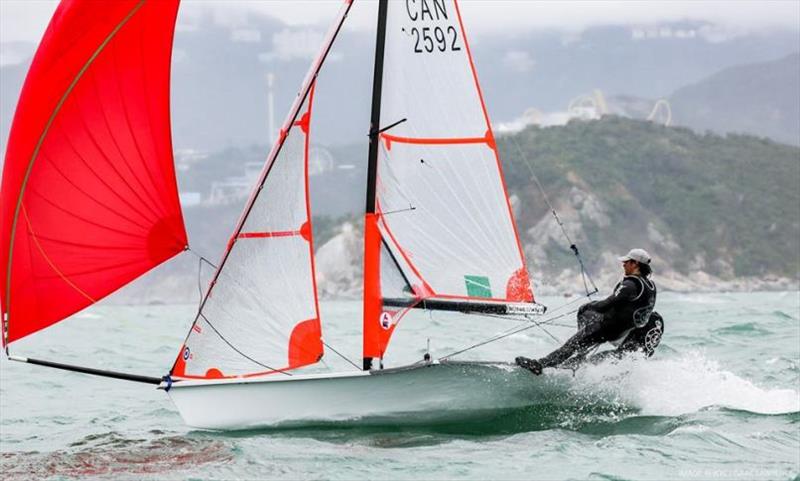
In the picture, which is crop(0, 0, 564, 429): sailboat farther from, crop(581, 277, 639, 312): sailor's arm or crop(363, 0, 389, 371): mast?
crop(581, 277, 639, 312): sailor's arm

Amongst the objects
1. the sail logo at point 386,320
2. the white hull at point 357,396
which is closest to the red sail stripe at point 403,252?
the sail logo at point 386,320

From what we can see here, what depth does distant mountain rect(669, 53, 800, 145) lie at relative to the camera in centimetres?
15062

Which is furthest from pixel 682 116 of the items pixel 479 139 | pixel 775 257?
pixel 479 139

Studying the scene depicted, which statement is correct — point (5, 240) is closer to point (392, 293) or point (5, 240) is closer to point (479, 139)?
point (392, 293)

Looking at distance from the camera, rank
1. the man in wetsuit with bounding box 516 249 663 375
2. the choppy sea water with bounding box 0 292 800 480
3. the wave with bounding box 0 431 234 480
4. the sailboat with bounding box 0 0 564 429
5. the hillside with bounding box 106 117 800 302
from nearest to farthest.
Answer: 1. the choppy sea water with bounding box 0 292 800 480
2. the wave with bounding box 0 431 234 480
3. the sailboat with bounding box 0 0 564 429
4. the man in wetsuit with bounding box 516 249 663 375
5. the hillside with bounding box 106 117 800 302

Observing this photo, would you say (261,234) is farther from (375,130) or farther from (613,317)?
(613,317)

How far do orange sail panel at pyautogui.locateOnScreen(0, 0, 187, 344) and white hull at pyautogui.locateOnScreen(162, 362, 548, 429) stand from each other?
1.16 m

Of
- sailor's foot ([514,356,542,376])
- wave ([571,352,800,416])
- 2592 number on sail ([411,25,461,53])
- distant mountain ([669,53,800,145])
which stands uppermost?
distant mountain ([669,53,800,145])

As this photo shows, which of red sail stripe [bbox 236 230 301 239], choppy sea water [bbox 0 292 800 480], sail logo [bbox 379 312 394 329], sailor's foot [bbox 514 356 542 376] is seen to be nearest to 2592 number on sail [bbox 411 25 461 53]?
red sail stripe [bbox 236 230 301 239]

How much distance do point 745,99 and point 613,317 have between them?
161 metres

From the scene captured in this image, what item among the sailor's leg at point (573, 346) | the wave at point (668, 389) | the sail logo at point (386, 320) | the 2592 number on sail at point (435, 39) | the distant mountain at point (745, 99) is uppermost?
the distant mountain at point (745, 99)

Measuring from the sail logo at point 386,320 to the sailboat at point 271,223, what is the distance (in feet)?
0.09

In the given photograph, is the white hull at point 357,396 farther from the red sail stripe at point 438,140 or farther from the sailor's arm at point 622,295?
the red sail stripe at point 438,140

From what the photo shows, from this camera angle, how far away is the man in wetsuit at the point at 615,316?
927 cm
